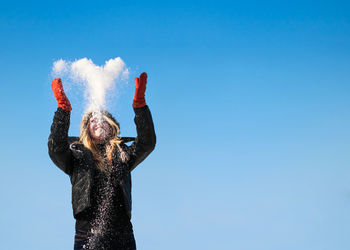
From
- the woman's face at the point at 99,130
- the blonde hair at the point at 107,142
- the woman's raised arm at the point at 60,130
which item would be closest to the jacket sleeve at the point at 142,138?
the blonde hair at the point at 107,142

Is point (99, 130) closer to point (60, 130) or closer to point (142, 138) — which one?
point (142, 138)

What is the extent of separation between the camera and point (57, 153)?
224 inches

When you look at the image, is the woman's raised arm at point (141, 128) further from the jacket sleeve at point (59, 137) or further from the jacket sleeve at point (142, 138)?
the jacket sleeve at point (59, 137)

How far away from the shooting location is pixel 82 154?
6039 millimetres

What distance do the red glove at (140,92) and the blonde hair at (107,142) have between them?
0.55 meters

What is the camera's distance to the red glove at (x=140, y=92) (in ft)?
19.9

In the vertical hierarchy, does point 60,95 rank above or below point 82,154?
above

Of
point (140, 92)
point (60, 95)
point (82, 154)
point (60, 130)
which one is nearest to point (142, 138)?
point (140, 92)

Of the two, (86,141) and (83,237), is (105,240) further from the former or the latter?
(86,141)

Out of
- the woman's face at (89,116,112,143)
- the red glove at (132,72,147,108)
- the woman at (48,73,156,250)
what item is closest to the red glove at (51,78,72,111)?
the woman at (48,73,156,250)

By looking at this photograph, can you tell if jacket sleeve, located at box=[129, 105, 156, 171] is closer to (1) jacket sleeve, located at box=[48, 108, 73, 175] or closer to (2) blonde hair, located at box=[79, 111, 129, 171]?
(2) blonde hair, located at box=[79, 111, 129, 171]

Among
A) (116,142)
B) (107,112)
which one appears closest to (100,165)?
(116,142)

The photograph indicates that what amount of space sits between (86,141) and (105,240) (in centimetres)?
144

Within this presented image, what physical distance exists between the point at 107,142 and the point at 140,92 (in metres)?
0.85
